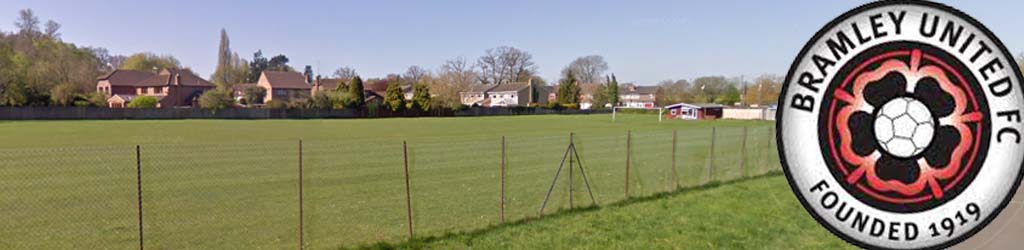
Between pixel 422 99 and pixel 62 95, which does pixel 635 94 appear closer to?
pixel 422 99

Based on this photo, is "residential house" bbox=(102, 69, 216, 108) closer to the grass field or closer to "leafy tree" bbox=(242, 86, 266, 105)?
"leafy tree" bbox=(242, 86, 266, 105)

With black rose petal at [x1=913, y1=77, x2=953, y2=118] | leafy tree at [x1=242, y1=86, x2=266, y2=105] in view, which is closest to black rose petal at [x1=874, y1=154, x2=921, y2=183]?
black rose petal at [x1=913, y1=77, x2=953, y2=118]

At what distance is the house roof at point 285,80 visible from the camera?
3044 inches

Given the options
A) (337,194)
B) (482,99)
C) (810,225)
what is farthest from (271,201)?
(482,99)

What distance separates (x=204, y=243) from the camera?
277 inches

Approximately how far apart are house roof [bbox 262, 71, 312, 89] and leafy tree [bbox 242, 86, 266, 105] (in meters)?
3.98

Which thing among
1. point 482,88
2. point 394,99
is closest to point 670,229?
point 394,99

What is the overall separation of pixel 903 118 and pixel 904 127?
20mm

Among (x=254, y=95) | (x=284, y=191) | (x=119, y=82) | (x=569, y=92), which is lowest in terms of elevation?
(x=284, y=191)

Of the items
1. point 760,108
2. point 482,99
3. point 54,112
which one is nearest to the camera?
point 54,112

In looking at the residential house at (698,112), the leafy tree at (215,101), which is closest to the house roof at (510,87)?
the residential house at (698,112)

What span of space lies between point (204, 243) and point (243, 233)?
1.84 feet

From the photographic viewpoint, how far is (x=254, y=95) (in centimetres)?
6869

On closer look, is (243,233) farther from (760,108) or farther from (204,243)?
(760,108)
